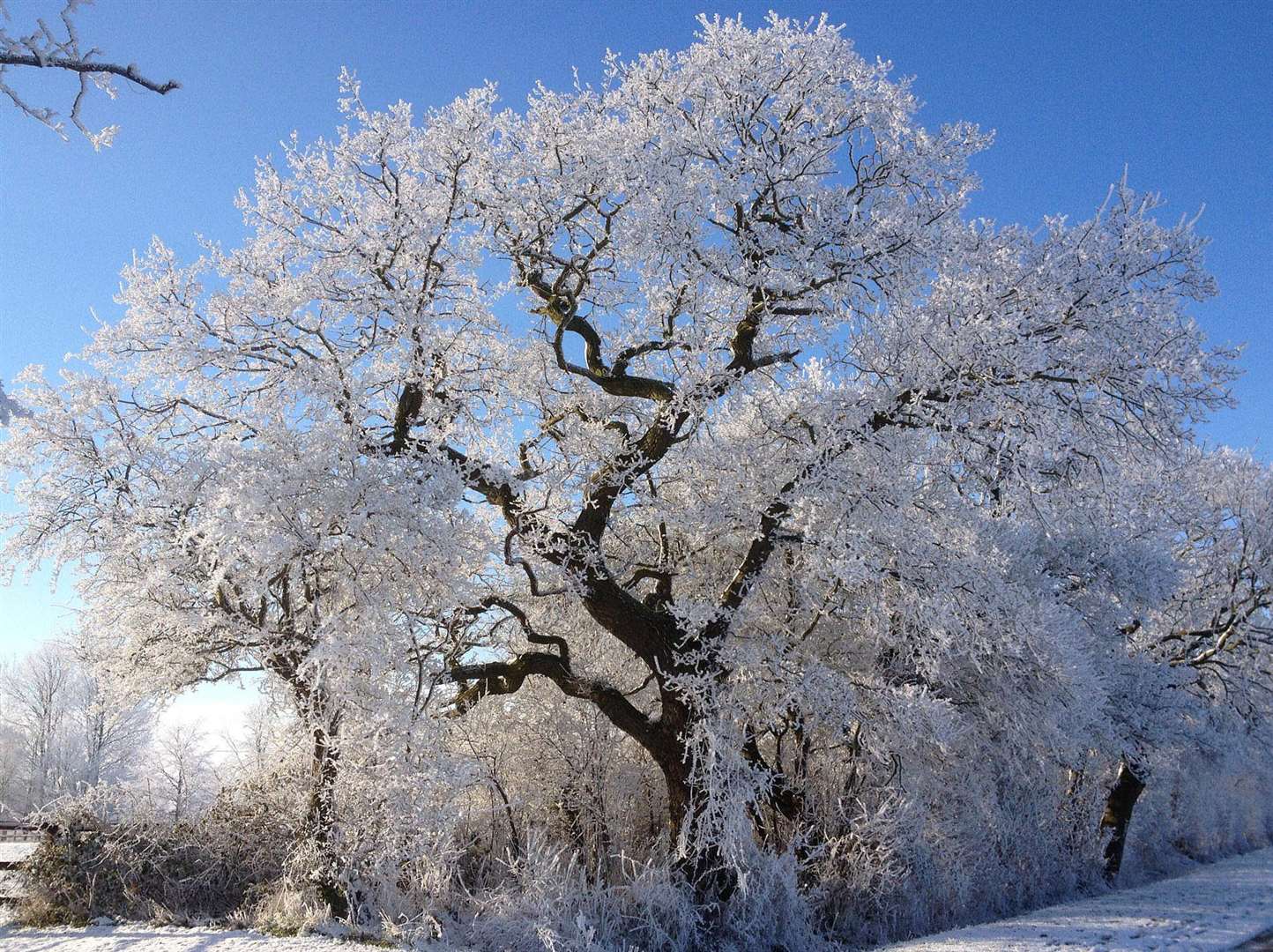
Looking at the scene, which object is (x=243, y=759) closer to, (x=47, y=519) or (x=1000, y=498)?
(x=47, y=519)

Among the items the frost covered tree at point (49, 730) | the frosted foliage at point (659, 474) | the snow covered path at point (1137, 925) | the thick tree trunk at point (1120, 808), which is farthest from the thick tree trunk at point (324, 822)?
the frost covered tree at point (49, 730)

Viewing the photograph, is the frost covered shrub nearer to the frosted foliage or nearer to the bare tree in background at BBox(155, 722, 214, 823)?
the bare tree in background at BBox(155, 722, 214, 823)

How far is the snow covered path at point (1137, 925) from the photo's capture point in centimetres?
841

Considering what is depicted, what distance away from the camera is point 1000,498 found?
34.5ft

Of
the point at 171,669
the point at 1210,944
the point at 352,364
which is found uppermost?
the point at 352,364

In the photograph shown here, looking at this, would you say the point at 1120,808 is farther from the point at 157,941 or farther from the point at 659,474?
the point at 157,941

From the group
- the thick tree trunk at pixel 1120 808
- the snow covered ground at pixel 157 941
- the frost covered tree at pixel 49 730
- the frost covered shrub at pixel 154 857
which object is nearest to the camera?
the snow covered ground at pixel 157 941

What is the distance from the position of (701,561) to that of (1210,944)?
6.63m

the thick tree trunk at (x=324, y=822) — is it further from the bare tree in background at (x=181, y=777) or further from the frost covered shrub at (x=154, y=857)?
the bare tree in background at (x=181, y=777)

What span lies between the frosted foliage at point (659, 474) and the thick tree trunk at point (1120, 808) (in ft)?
17.0

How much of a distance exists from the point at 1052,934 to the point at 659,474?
22.1ft

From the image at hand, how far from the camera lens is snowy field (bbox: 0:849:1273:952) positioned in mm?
8438

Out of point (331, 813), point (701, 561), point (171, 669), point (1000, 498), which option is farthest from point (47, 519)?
point (1000, 498)

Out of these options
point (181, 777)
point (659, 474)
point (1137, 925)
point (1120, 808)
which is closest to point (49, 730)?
point (181, 777)
